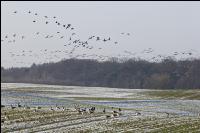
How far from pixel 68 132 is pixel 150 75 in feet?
445

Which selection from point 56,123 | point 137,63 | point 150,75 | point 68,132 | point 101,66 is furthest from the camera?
point 101,66

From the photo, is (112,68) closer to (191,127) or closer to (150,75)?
(150,75)

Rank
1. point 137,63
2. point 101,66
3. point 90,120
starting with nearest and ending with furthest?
point 90,120
point 137,63
point 101,66

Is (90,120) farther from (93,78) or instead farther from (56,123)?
(93,78)

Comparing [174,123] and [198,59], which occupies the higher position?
[198,59]

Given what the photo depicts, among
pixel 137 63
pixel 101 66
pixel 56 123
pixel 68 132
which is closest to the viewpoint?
pixel 68 132

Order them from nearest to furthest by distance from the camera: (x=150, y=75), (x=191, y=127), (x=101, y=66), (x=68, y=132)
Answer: (x=68, y=132) < (x=191, y=127) < (x=150, y=75) < (x=101, y=66)

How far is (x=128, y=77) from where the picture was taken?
168625 millimetres

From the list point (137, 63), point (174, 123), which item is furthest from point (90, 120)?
point (137, 63)

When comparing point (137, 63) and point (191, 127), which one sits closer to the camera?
point (191, 127)

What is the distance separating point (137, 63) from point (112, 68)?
518 inches

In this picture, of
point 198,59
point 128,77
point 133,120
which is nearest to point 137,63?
point 128,77

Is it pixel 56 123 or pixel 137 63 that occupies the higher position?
pixel 137 63

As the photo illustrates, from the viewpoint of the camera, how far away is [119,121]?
105 ft
